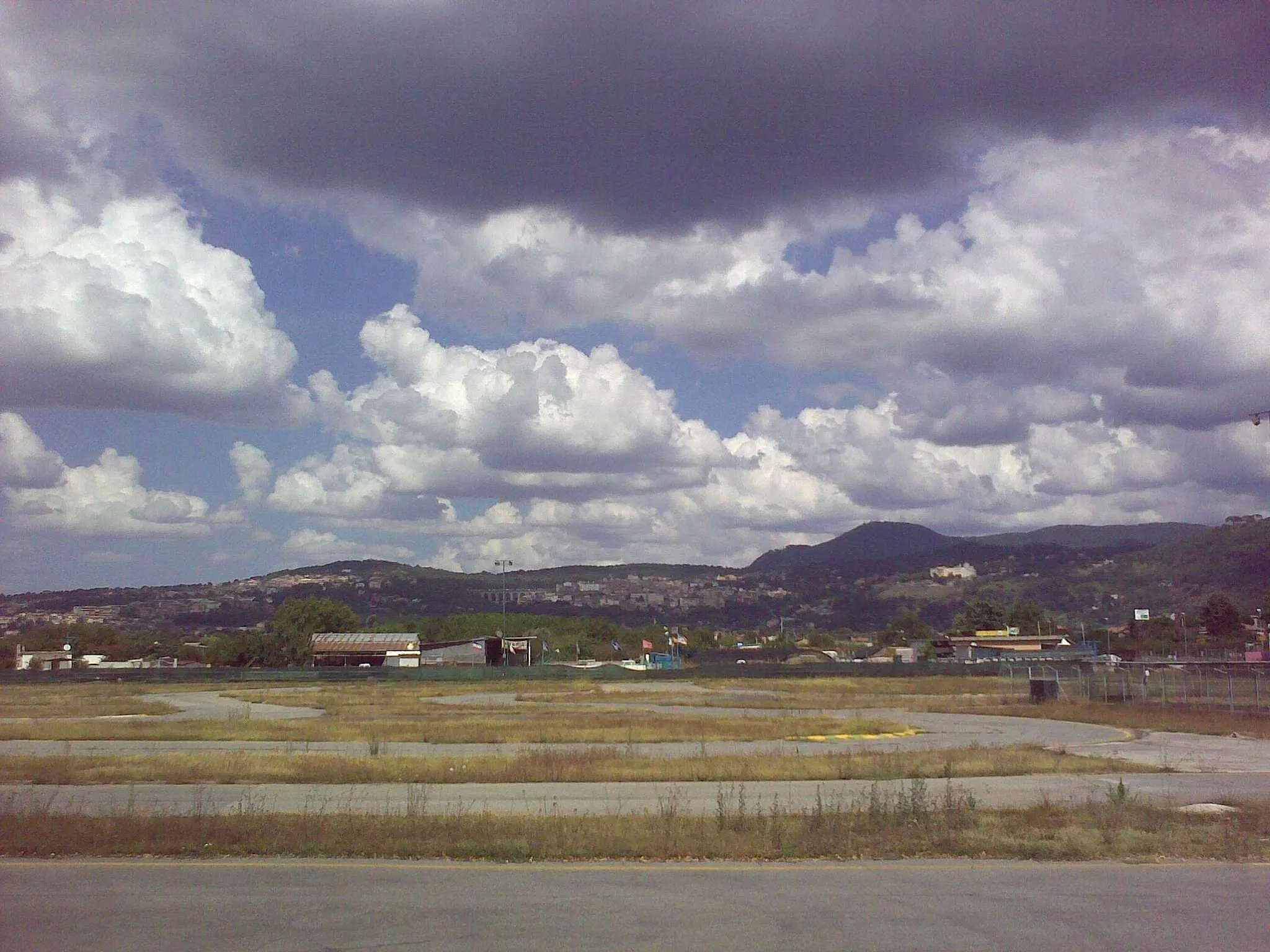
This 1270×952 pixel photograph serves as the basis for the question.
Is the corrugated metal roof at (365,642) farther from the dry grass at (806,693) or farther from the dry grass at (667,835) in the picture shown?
the dry grass at (667,835)

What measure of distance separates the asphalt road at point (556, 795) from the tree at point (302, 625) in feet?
435

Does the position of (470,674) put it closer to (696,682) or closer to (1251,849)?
(696,682)

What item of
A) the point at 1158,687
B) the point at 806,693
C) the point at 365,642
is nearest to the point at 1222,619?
the point at 1158,687

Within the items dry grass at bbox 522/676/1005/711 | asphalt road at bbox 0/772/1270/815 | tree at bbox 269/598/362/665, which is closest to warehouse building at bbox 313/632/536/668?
tree at bbox 269/598/362/665

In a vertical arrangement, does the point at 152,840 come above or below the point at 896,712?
above

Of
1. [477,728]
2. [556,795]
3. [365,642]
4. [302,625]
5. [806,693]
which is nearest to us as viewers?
[556,795]

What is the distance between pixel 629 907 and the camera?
11516mm

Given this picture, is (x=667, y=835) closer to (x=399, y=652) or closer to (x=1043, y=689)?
(x=1043, y=689)

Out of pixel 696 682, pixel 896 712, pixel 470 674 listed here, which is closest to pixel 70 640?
pixel 470 674

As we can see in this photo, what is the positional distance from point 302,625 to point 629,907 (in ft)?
516

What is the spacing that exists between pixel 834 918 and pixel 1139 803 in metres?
11.3

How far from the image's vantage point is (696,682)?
93750mm

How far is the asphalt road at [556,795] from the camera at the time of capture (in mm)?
18875

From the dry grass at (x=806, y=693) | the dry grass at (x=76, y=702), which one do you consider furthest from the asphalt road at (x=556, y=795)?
the dry grass at (x=76, y=702)
